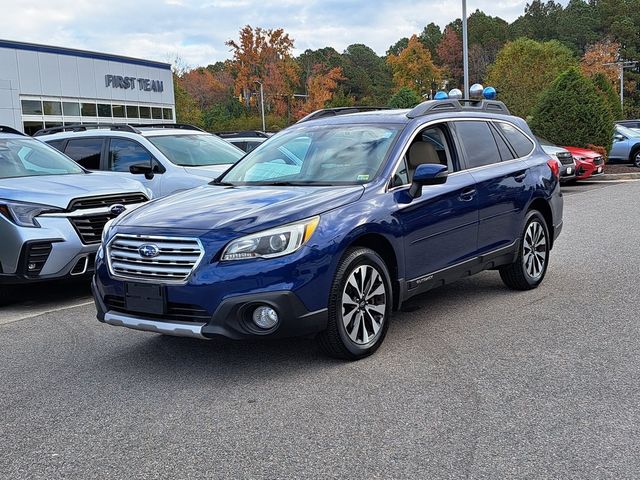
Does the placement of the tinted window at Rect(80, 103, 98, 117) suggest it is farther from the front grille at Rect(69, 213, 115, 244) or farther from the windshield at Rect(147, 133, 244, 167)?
the front grille at Rect(69, 213, 115, 244)

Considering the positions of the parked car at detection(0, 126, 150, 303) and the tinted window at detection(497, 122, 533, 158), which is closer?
the parked car at detection(0, 126, 150, 303)

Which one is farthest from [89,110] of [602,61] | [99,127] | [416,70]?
[602,61]

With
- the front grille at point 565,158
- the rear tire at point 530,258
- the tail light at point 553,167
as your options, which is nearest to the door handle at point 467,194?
the rear tire at point 530,258

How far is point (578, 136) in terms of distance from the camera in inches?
A: 798

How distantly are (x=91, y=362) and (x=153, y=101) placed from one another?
1834 inches

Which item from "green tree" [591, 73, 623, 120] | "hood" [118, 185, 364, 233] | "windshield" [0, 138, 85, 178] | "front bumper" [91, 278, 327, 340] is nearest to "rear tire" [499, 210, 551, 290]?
"hood" [118, 185, 364, 233]

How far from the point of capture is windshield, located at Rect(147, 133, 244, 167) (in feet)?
32.9

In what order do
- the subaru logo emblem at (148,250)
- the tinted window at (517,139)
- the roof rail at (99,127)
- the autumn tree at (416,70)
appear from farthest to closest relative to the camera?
the autumn tree at (416,70) < the roof rail at (99,127) < the tinted window at (517,139) < the subaru logo emblem at (148,250)

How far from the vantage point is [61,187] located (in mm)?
7227

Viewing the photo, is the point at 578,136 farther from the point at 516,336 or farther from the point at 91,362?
the point at 91,362

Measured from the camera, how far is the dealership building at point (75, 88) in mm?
37250

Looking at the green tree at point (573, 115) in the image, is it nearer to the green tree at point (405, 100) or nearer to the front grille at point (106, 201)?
the green tree at point (405, 100)

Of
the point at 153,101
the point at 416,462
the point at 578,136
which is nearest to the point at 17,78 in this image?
the point at 153,101

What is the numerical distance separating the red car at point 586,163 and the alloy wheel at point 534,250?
11.9 meters
